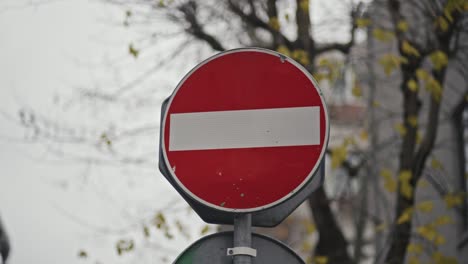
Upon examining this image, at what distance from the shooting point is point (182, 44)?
7.17 m

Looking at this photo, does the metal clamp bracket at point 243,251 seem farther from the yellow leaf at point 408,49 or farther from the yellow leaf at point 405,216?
the yellow leaf at point 408,49

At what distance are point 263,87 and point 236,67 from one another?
13 cm

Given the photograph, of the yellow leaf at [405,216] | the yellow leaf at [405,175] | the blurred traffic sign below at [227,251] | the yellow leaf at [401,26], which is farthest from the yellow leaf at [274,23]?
the blurred traffic sign below at [227,251]

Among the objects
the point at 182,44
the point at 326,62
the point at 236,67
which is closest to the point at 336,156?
the point at 326,62

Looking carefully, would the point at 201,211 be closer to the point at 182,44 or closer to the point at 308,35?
the point at 308,35

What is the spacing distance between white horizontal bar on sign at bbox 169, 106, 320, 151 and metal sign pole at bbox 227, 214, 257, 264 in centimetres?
26

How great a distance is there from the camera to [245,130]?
2.37 m

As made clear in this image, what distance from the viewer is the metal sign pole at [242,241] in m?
2.19

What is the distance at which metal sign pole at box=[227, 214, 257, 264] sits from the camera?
2.19 m

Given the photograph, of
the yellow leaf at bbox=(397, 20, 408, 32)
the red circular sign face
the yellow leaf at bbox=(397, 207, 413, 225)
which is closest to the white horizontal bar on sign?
the red circular sign face

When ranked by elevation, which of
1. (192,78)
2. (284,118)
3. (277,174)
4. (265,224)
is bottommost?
(265,224)

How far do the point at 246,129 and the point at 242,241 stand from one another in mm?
407

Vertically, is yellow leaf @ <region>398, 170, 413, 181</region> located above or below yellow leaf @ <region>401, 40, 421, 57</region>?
below

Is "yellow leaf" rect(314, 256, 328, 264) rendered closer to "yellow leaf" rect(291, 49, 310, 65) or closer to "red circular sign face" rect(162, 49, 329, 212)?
"yellow leaf" rect(291, 49, 310, 65)
